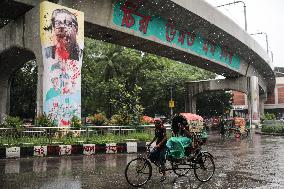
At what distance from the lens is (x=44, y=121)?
14.9 meters

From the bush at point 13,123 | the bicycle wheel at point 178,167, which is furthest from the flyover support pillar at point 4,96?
the bicycle wheel at point 178,167

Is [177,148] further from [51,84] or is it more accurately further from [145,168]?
[51,84]

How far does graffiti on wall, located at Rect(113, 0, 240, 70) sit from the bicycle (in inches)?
442

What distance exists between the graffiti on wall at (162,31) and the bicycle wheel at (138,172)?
11.7 m

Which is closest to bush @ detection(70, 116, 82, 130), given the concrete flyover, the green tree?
the concrete flyover

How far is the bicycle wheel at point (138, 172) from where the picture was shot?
7.99 metres

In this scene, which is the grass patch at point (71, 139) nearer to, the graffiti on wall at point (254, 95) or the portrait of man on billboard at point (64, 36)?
the portrait of man on billboard at point (64, 36)

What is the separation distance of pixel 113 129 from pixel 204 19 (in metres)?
9.00

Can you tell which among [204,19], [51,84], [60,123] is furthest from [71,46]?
[204,19]

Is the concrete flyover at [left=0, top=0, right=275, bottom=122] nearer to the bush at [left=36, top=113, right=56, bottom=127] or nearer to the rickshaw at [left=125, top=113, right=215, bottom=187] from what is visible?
the bush at [left=36, top=113, right=56, bottom=127]

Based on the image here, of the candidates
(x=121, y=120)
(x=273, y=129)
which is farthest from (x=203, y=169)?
(x=273, y=129)

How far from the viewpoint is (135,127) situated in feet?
58.6

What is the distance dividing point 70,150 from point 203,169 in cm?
767

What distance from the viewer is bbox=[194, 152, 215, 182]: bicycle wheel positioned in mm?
8670
